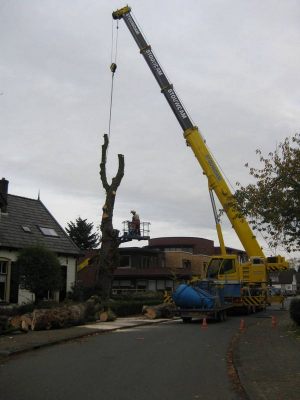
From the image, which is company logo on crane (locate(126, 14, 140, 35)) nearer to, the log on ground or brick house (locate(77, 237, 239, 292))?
the log on ground

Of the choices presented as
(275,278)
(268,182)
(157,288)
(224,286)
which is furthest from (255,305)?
(157,288)

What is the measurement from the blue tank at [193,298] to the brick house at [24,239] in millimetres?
7381

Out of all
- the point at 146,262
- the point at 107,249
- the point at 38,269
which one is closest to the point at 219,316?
the point at 107,249

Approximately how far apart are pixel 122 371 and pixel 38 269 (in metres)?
14.2

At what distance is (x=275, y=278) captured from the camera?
118 ft

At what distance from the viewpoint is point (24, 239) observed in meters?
28.0

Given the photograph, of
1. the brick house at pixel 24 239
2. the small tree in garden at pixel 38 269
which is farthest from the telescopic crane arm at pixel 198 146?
the small tree in garden at pixel 38 269

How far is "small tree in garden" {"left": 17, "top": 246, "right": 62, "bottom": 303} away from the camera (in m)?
23.8

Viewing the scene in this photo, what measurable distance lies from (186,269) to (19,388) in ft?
166

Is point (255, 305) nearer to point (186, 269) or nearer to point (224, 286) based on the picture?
point (224, 286)

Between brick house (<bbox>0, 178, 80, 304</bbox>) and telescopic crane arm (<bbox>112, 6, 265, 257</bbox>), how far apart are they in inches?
357

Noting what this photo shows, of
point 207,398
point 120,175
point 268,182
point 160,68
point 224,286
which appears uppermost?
point 160,68

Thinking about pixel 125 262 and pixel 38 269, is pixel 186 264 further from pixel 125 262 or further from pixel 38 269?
pixel 38 269

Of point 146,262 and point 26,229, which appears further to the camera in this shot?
point 146,262
